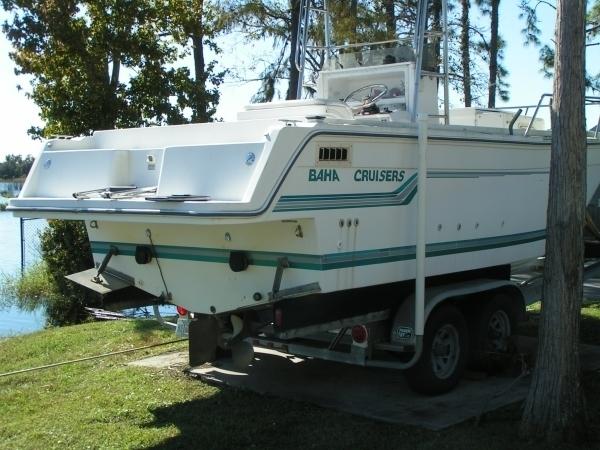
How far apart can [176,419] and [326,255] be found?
6.08 feet

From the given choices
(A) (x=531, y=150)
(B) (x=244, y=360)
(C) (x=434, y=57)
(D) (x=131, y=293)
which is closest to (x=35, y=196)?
(D) (x=131, y=293)

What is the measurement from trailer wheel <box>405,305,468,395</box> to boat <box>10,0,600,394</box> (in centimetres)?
37

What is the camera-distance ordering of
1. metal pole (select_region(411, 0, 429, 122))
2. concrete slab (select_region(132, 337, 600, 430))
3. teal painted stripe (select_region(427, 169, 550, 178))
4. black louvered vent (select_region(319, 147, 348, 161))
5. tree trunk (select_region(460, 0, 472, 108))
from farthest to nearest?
1. tree trunk (select_region(460, 0, 472, 108))
2. metal pole (select_region(411, 0, 429, 122))
3. teal painted stripe (select_region(427, 169, 550, 178))
4. concrete slab (select_region(132, 337, 600, 430))
5. black louvered vent (select_region(319, 147, 348, 161))

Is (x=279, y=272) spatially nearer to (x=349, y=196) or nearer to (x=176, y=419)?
(x=349, y=196)

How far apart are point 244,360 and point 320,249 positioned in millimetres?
1580

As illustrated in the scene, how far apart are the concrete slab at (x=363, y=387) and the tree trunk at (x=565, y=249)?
874mm

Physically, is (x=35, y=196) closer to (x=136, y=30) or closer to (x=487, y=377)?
(x=487, y=377)

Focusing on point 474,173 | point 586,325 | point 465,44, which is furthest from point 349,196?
point 465,44

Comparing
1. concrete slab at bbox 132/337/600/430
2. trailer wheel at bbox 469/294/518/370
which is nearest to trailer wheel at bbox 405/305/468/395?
concrete slab at bbox 132/337/600/430

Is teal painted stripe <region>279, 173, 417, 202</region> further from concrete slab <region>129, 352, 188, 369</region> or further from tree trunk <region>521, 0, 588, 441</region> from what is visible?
concrete slab <region>129, 352, 188, 369</region>

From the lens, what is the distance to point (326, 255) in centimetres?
571

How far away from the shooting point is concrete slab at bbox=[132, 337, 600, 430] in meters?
6.32

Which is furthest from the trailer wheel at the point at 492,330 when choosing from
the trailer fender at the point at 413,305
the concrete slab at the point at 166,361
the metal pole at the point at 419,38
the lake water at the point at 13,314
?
the lake water at the point at 13,314

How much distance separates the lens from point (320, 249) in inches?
223
